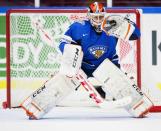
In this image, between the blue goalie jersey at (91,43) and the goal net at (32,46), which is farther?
the goal net at (32,46)

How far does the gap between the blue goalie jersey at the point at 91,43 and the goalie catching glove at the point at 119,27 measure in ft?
0.09

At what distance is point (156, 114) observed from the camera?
15.8 ft

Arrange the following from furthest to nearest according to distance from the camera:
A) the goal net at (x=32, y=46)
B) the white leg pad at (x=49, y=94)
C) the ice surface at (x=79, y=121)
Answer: the goal net at (x=32, y=46) < the white leg pad at (x=49, y=94) < the ice surface at (x=79, y=121)

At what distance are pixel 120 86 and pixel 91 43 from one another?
0.33 meters

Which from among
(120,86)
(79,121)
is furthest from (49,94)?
(120,86)

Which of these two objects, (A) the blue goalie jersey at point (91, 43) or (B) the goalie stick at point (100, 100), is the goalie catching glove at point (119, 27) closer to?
(A) the blue goalie jersey at point (91, 43)

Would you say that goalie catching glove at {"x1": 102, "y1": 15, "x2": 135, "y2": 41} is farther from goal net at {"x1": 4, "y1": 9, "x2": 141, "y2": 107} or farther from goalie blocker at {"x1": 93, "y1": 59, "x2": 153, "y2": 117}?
goal net at {"x1": 4, "y1": 9, "x2": 141, "y2": 107}

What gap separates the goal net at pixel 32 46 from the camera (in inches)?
207

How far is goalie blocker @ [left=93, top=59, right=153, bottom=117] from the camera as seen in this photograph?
439 centimetres

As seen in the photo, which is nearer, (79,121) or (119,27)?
(79,121)

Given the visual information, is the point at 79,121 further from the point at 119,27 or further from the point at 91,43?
the point at 119,27

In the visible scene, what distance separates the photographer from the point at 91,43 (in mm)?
4336

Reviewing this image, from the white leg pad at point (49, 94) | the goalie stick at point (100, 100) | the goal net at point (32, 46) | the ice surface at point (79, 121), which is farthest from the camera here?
the goal net at point (32, 46)

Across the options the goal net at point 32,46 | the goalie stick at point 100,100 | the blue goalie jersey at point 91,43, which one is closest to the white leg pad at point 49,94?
the goalie stick at point 100,100
